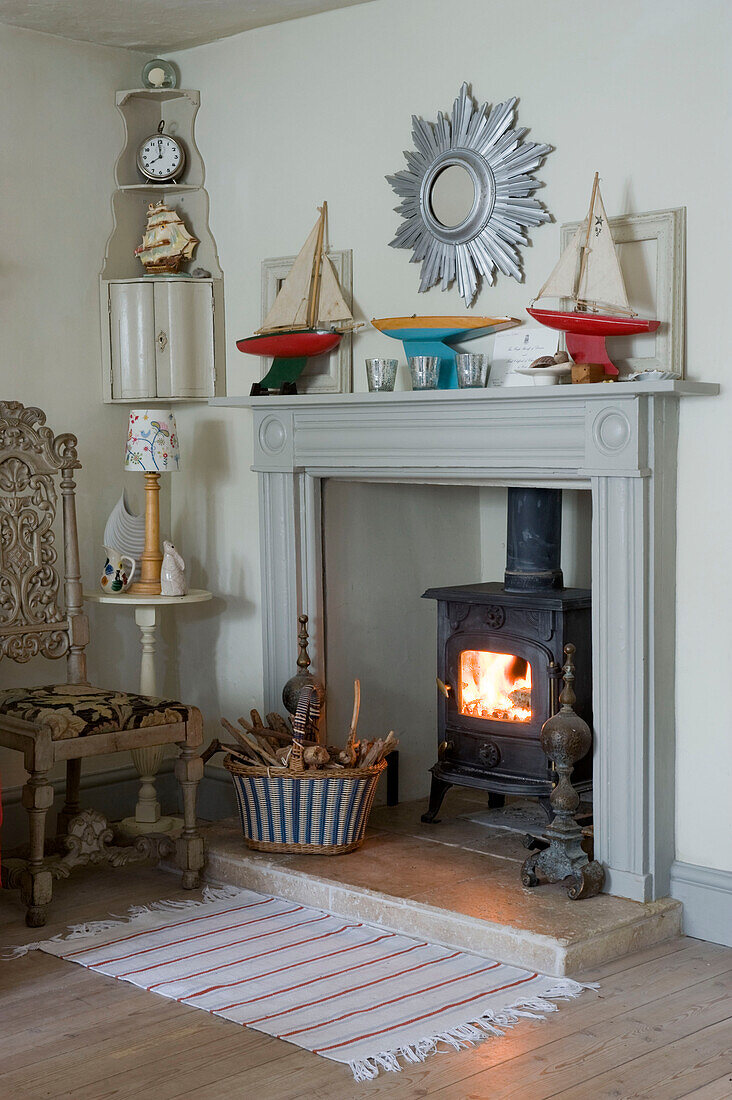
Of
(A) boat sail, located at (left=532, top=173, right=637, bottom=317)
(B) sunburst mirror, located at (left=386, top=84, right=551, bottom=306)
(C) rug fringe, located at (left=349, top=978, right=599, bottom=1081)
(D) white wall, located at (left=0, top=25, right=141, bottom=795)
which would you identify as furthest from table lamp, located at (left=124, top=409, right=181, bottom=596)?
(C) rug fringe, located at (left=349, top=978, right=599, bottom=1081)

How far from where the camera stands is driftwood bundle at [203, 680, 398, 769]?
3.54 metres

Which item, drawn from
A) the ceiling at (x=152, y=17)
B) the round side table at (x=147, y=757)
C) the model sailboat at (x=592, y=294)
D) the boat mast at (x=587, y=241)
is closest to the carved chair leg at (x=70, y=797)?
the round side table at (x=147, y=757)

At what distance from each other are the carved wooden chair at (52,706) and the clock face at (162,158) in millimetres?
978

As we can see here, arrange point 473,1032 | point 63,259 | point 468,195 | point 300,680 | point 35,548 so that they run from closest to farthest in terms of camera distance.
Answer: point 473,1032 → point 468,195 → point 35,548 → point 300,680 → point 63,259

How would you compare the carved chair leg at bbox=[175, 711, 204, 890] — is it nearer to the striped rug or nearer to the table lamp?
the striped rug

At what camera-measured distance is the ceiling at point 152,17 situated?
3.71 meters

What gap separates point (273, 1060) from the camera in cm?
253

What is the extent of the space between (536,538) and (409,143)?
3.87ft

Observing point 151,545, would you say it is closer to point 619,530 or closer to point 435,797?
point 435,797

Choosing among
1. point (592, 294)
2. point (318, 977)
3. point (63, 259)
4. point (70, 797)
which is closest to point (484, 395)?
point (592, 294)

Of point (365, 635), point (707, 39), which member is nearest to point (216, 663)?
point (365, 635)

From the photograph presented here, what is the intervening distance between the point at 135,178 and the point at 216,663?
164 cm

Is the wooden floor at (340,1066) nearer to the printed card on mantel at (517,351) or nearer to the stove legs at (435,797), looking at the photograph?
the stove legs at (435,797)

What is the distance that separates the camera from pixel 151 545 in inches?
159
